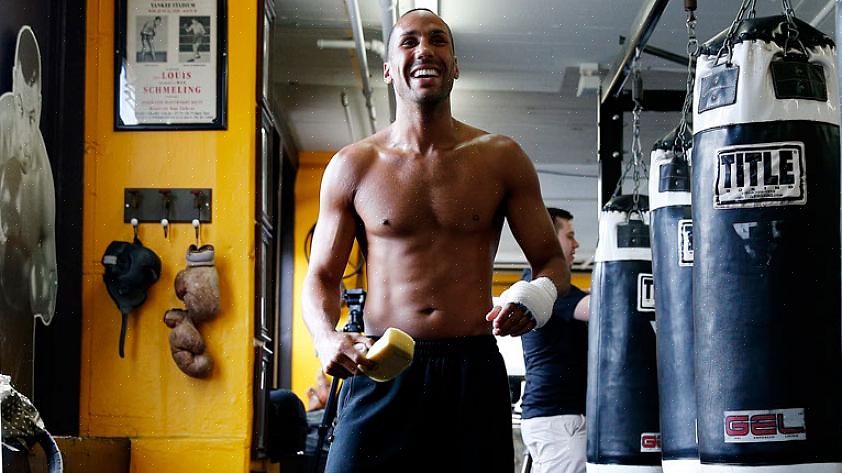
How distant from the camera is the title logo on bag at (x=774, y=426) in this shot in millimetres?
2553

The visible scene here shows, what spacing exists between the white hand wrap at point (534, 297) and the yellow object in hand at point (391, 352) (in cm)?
26

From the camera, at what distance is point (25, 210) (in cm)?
488

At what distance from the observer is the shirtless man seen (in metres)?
2.60

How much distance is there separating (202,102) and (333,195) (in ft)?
9.75

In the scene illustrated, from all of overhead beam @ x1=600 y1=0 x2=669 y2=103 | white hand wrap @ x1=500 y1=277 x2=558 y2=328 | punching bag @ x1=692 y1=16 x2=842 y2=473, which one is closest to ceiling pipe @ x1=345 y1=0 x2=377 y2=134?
overhead beam @ x1=600 y1=0 x2=669 y2=103

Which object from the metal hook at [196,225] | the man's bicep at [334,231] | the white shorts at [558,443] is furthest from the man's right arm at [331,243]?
the white shorts at [558,443]

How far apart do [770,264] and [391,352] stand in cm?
85

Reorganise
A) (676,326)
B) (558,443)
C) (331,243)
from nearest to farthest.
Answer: (331,243) → (676,326) → (558,443)

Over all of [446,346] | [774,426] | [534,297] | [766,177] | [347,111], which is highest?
[347,111]

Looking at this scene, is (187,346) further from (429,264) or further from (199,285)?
(429,264)

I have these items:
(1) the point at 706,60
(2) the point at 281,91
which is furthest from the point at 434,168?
(2) the point at 281,91

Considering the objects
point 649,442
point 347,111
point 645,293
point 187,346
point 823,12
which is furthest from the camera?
point 347,111

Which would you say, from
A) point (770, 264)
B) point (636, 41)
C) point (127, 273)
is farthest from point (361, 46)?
point (770, 264)

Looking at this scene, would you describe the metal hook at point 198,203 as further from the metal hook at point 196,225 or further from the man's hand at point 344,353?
the man's hand at point 344,353
